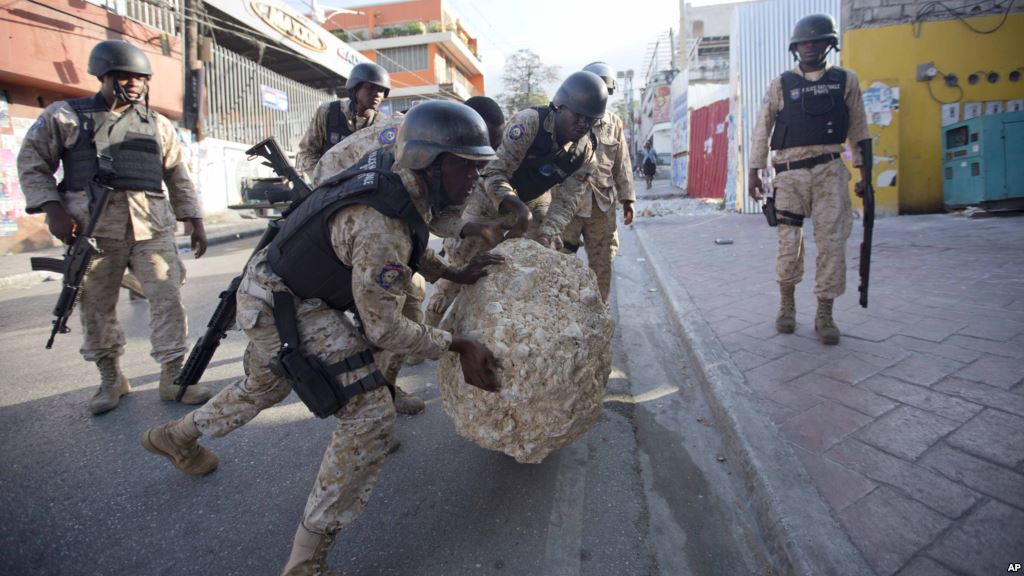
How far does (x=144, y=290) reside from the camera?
3.31 m

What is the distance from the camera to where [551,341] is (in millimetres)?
2174

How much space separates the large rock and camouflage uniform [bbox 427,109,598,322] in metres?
0.68

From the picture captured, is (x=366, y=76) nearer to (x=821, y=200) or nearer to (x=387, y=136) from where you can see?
(x=387, y=136)

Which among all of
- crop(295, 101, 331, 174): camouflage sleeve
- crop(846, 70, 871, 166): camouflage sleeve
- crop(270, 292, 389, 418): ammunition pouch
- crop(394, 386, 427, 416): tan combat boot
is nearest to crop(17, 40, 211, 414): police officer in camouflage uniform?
crop(295, 101, 331, 174): camouflage sleeve

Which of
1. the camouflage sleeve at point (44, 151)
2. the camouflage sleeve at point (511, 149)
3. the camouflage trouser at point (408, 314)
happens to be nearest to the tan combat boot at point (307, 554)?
the camouflage trouser at point (408, 314)

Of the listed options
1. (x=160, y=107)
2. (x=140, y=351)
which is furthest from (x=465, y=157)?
(x=160, y=107)

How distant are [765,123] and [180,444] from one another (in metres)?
4.08

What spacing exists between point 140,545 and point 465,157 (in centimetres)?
187

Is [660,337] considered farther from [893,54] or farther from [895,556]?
[893,54]

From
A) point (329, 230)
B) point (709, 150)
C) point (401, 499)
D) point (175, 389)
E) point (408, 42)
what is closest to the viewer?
point (329, 230)

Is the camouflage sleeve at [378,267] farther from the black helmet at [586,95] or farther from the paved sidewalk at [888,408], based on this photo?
the black helmet at [586,95]

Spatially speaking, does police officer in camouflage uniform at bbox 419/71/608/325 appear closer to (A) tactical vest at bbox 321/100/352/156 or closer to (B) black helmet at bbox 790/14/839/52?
(A) tactical vest at bbox 321/100/352/156

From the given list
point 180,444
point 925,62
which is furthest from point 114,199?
point 925,62

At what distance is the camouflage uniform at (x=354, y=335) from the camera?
178 centimetres
